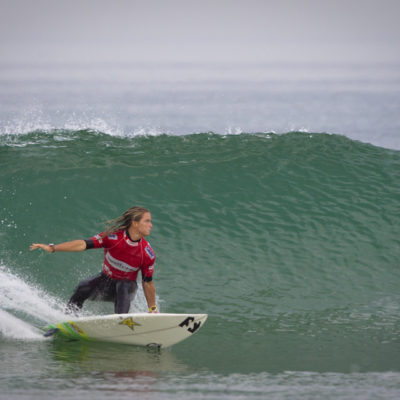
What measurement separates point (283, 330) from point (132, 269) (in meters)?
1.80

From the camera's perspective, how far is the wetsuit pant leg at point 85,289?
19.6 ft

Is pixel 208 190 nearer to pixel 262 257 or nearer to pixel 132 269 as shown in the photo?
pixel 262 257

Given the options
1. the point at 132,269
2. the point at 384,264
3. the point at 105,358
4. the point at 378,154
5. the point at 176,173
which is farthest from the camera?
the point at 378,154

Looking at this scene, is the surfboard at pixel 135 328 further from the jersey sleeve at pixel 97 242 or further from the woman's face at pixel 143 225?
the woman's face at pixel 143 225

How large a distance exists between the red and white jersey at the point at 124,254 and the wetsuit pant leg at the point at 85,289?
8.0 inches

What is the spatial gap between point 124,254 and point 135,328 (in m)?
0.67

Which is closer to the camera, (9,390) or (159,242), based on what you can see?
(9,390)

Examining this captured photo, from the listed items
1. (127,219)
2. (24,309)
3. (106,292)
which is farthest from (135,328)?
(24,309)

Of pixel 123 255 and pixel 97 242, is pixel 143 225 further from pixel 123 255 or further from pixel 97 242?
pixel 97 242

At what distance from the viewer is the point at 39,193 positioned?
10359 millimetres

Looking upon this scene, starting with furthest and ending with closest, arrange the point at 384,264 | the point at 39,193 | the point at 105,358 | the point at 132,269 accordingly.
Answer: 1. the point at 39,193
2. the point at 384,264
3. the point at 132,269
4. the point at 105,358

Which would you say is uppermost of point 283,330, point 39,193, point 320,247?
point 39,193

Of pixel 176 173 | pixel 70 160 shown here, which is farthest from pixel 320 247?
pixel 70 160

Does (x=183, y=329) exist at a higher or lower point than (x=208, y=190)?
lower
